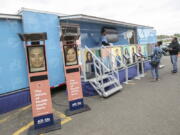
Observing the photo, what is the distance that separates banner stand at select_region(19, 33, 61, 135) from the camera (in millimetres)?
3047

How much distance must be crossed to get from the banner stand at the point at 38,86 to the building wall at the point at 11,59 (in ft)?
6.11

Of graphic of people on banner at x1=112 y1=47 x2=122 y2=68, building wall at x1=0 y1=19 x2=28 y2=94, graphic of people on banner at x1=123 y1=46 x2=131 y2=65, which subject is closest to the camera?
building wall at x1=0 y1=19 x2=28 y2=94

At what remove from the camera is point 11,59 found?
455cm

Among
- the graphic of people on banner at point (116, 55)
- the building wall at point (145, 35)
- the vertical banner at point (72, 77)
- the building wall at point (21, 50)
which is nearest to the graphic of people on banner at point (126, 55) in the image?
the graphic of people on banner at point (116, 55)

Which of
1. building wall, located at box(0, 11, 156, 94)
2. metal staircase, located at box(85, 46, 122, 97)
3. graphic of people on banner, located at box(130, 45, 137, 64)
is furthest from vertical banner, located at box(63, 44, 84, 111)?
graphic of people on banner, located at box(130, 45, 137, 64)

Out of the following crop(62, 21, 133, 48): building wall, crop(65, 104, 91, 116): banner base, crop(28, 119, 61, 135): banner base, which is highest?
crop(62, 21, 133, 48): building wall

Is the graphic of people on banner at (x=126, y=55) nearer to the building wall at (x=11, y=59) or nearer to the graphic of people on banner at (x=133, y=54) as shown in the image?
the graphic of people on banner at (x=133, y=54)

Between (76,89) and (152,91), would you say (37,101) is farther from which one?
(152,91)

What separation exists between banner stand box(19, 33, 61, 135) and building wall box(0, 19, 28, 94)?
6.11ft

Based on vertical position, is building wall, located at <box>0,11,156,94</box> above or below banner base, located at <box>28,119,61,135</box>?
above

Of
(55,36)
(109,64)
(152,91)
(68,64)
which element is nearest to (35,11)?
(55,36)

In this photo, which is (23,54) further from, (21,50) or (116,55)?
(116,55)

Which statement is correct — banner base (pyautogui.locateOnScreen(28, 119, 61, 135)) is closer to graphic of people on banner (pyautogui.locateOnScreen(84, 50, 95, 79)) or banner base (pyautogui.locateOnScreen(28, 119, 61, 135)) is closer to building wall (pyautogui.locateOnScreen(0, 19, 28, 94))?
building wall (pyautogui.locateOnScreen(0, 19, 28, 94))

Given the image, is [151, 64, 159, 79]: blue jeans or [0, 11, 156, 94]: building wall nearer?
[0, 11, 156, 94]: building wall
